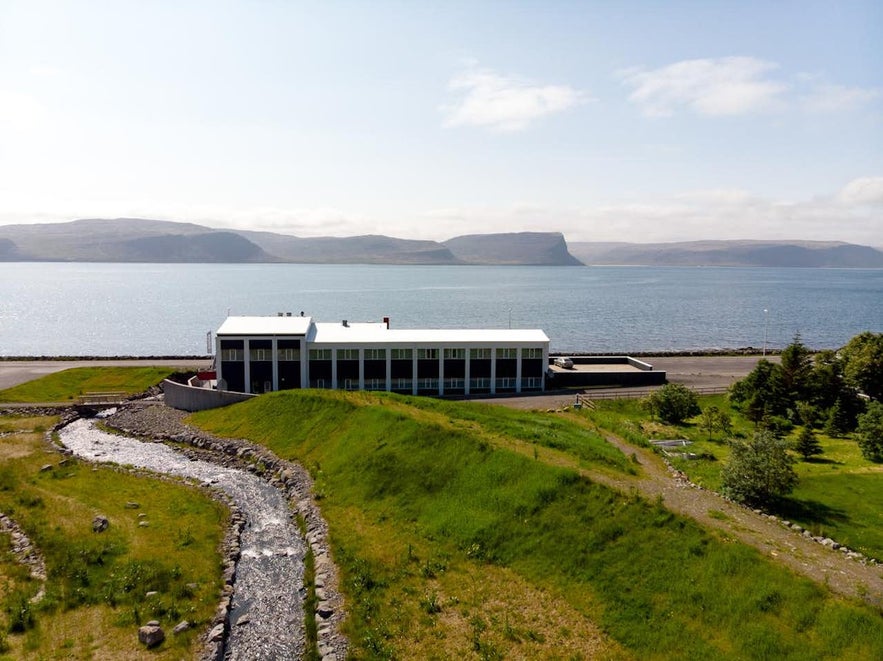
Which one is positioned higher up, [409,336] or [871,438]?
[409,336]

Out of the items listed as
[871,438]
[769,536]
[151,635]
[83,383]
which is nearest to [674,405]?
[871,438]

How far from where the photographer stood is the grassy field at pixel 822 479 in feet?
111

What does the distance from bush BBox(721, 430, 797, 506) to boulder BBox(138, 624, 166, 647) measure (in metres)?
32.0

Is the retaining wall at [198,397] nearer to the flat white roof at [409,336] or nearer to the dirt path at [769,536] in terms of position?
the flat white roof at [409,336]

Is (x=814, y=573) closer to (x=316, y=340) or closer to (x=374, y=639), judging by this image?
(x=374, y=639)

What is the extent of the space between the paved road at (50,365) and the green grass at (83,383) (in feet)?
11.9

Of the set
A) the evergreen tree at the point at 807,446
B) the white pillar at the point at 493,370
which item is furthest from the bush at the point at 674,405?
the white pillar at the point at 493,370

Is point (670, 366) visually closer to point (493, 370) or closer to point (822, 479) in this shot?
point (493, 370)

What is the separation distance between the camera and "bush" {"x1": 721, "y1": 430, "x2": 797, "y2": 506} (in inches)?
1419

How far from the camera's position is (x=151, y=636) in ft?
85.1

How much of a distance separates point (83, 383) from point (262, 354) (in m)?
→ 28.1

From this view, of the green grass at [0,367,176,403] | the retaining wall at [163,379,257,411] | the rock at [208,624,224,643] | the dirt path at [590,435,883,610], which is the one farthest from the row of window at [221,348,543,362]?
the rock at [208,624,224,643]

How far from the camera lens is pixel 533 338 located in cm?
7781

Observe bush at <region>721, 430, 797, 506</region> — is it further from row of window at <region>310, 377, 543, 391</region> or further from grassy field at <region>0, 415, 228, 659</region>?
row of window at <region>310, 377, 543, 391</region>
